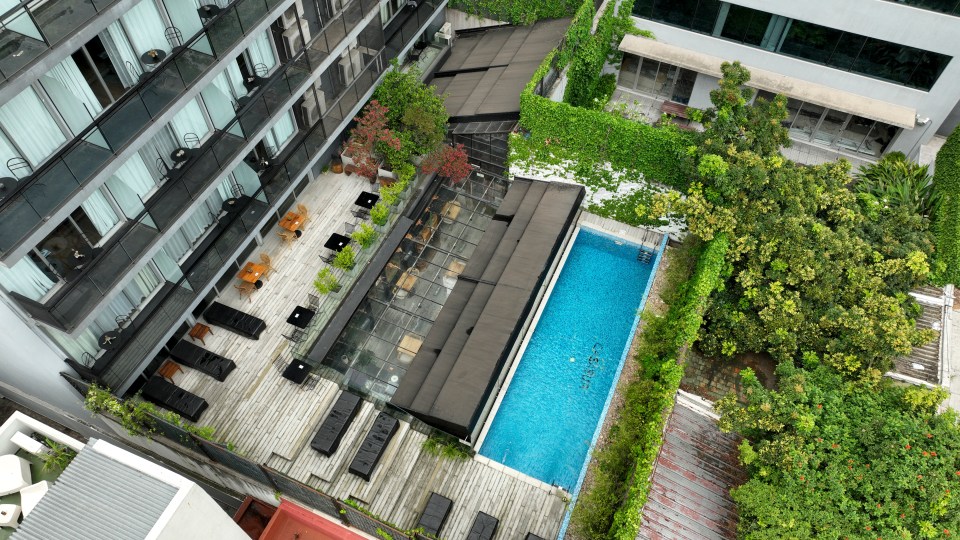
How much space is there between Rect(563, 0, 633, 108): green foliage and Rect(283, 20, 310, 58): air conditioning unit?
11.7m

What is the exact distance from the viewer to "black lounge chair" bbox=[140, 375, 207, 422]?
20.9 m

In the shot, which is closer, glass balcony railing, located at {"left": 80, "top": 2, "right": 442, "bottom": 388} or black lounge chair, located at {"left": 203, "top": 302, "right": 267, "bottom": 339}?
glass balcony railing, located at {"left": 80, "top": 2, "right": 442, "bottom": 388}

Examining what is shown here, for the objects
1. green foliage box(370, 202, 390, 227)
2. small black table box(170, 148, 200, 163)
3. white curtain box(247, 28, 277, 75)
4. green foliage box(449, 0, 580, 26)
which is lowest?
small black table box(170, 148, 200, 163)

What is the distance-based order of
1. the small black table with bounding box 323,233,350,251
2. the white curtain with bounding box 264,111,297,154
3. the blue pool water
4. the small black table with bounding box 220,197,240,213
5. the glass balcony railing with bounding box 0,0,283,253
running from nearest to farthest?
the glass balcony railing with bounding box 0,0,283,253
the blue pool water
the small black table with bounding box 220,197,240,213
the white curtain with bounding box 264,111,297,154
the small black table with bounding box 323,233,350,251

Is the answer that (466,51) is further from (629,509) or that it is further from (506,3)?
(629,509)

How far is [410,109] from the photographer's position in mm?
25719

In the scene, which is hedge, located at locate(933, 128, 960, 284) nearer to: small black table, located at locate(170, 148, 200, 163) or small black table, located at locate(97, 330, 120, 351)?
small black table, located at locate(170, 148, 200, 163)

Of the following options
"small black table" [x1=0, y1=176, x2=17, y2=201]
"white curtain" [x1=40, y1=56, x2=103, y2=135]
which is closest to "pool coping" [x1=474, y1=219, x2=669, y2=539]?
"small black table" [x1=0, y1=176, x2=17, y2=201]

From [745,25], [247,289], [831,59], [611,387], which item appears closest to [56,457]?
[247,289]

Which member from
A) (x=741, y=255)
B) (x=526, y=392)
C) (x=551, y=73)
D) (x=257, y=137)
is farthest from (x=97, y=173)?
(x=741, y=255)

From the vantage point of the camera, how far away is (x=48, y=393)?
67.9ft

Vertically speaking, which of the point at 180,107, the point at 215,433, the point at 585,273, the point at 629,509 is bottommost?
the point at 215,433

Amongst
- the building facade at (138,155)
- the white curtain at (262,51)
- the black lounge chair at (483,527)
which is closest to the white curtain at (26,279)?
the building facade at (138,155)

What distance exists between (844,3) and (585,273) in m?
15.9
